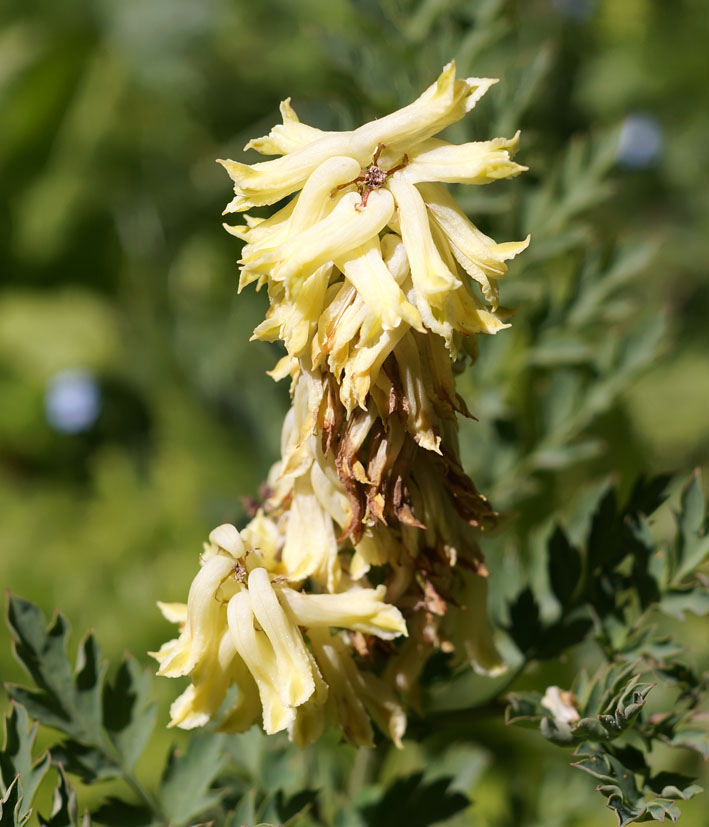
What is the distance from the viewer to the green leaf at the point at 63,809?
1.21 m

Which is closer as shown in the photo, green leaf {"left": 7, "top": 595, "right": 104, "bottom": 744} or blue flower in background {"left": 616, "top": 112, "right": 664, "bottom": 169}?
green leaf {"left": 7, "top": 595, "right": 104, "bottom": 744}

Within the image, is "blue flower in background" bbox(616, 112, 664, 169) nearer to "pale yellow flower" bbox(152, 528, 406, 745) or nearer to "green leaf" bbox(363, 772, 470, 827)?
"green leaf" bbox(363, 772, 470, 827)

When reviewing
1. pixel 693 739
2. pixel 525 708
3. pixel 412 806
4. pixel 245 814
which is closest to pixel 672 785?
pixel 693 739

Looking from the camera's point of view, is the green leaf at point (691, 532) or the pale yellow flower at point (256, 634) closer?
the pale yellow flower at point (256, 634)

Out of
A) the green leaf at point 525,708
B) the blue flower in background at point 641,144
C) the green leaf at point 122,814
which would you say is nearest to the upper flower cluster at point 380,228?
the green leaf at point 525,708

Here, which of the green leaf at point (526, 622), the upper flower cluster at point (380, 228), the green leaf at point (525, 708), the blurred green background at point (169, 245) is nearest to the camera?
the upper flower cluster at point (380, 228)

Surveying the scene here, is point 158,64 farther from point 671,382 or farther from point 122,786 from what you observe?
point 122,786

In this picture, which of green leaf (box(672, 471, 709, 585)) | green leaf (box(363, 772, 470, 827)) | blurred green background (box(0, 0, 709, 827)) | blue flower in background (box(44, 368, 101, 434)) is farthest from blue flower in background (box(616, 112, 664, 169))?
green leaf (box(363, 772, 470, 827))

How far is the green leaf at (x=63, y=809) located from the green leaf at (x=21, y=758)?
0.03 metres

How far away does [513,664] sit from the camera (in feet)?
4.99

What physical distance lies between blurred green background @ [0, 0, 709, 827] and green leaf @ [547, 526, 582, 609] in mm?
1636

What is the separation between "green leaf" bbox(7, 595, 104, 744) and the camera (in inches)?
52.5

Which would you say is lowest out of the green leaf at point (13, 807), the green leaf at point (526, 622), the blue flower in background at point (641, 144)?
the green leaf at point (526, 622)

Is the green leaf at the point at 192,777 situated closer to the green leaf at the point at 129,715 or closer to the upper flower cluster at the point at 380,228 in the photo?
the green leaf at the point at 129,715
